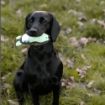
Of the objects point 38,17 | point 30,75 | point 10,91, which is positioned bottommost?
point 10,91

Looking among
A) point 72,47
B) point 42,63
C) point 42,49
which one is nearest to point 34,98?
point 42,63

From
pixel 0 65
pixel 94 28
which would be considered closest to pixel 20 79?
pixel 0 65

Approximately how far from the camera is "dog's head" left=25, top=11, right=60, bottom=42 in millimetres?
4426

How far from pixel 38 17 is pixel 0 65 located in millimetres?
1102

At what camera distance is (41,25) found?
176 inches

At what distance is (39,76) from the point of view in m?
4.51

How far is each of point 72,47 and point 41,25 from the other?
5.12ft

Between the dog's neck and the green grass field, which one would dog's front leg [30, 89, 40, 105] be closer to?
the green grass field

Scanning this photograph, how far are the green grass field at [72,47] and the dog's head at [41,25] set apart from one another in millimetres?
809

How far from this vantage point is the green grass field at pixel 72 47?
5.04m

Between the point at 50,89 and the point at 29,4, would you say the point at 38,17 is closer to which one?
the point at 50,89

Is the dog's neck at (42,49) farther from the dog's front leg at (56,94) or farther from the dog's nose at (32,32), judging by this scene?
the dog's front leg at (56,94)

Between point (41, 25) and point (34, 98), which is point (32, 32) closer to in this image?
point (41, 25)

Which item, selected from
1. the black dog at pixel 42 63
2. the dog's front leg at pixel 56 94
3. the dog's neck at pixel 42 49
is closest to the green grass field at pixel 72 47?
the dog's front leg at pixel 56 94
